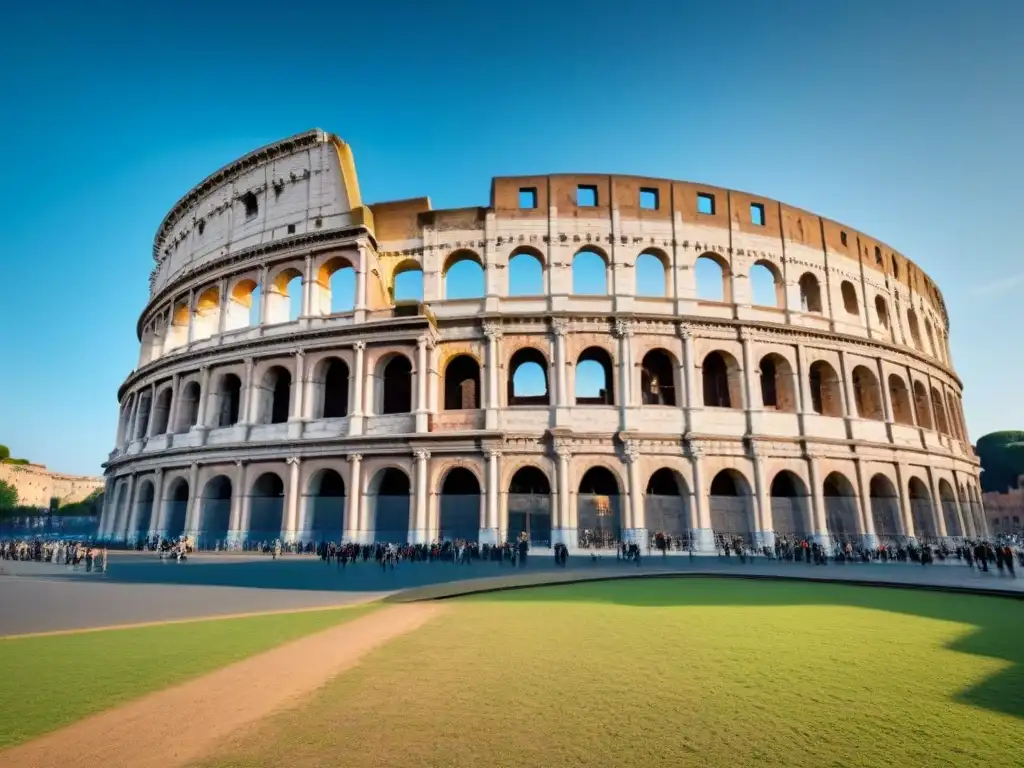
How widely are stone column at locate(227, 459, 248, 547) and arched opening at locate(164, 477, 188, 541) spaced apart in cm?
330

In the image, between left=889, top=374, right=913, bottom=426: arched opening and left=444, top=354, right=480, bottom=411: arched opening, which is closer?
left=444, top=354, right=480, bottom=411: arched opening

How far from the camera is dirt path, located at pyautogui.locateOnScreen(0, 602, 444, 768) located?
3.74 m

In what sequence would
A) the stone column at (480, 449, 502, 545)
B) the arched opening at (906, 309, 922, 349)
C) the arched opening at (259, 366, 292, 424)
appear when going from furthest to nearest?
the arched opening at (906, 309, 922, 349) < the arched opening at (259, 366, 292, 424) < the stone column at (480, 449, 502, 545)

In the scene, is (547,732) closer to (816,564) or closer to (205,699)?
(205,699)

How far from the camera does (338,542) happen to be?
70.0ft

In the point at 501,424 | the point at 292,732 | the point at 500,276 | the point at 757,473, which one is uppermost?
the point at 500,276

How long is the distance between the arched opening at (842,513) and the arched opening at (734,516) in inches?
135

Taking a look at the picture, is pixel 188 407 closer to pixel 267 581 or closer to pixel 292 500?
pixel 292 500

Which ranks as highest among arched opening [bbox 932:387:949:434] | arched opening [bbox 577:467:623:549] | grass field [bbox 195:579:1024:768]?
arched opening [bbox 932:387:949:434]

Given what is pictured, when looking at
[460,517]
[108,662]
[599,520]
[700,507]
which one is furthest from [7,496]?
[108,662]

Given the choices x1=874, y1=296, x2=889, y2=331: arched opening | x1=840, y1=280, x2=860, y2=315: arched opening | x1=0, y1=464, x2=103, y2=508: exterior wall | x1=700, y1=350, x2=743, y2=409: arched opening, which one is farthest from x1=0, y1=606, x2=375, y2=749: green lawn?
x1=0, y1=464, x2=103, y2=508: exterior wall

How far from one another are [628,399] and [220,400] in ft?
58.0

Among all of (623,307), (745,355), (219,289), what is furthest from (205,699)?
(219,289)

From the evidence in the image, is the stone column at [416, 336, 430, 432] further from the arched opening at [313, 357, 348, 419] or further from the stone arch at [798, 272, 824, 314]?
the stone arch at [798, 272, 824, 314]
